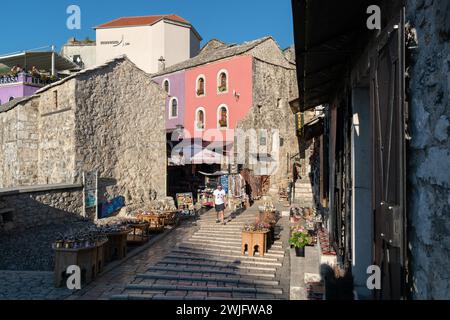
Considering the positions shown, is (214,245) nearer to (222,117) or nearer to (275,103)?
(222,117)

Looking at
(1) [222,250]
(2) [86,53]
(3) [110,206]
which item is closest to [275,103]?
(3) [110,206]

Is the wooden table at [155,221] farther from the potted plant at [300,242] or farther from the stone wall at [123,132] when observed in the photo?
the potted plant at [300,242]

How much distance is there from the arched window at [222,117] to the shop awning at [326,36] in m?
17.6

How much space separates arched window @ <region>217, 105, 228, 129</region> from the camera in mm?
24119

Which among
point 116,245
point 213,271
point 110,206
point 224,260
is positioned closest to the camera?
point 213,271

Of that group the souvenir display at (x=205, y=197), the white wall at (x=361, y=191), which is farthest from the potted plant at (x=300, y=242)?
the souvenir display at (x=205, y=197)

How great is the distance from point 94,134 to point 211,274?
887 cm

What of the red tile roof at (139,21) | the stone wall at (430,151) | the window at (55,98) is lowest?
the stone wall at (430,151)

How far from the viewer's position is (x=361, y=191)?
16.0 ft

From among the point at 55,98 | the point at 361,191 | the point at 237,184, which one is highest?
the point at 55,98

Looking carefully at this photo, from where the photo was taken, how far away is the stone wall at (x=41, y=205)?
12.1m

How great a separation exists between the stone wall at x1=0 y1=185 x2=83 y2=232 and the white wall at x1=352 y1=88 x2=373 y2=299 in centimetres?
1089

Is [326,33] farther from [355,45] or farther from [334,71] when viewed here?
[334,71]
